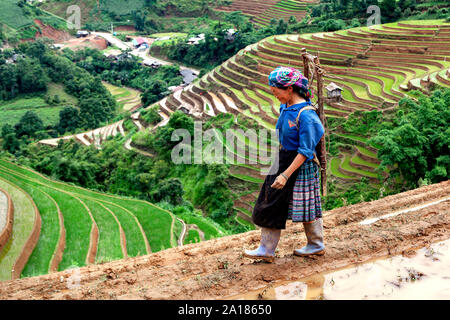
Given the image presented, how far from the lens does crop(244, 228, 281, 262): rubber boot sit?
2.54 meters

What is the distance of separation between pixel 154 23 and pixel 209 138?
36.8 m

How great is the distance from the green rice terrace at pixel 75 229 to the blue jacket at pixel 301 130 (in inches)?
139

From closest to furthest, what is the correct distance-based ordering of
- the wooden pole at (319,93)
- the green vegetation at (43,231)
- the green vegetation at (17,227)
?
1. the wooden pole at (319,93)
2. the green vegetation at (17,227)
3. the green vegetation at (43,231)

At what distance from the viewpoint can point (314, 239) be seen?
263 cm

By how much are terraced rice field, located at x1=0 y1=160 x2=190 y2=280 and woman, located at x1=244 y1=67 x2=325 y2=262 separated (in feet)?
8.27

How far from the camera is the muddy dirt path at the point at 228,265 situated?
2.41m

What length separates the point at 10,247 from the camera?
5906 mm

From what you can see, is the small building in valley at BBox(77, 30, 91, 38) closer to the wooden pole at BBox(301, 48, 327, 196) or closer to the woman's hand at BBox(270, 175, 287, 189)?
the wooden pole at BBox(301, 48, 327, 196)

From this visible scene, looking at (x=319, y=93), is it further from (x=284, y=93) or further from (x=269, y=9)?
(x=269, y=9)

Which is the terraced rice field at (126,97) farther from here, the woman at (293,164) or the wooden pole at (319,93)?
the woman at (293,164)

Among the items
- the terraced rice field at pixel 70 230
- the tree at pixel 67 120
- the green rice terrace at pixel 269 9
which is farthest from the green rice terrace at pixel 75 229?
the green rice terrace at pixel 269 9

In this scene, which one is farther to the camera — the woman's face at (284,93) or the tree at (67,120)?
the tree at (67,120)

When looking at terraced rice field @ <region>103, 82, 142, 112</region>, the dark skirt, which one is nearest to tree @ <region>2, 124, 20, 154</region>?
terraced rice field @ <region>103, 82, 142, 112</region>

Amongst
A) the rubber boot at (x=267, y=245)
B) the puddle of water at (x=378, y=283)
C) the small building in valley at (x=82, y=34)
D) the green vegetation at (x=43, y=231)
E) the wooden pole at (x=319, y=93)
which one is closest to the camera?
the puddle of water at (x=378, y=283)
